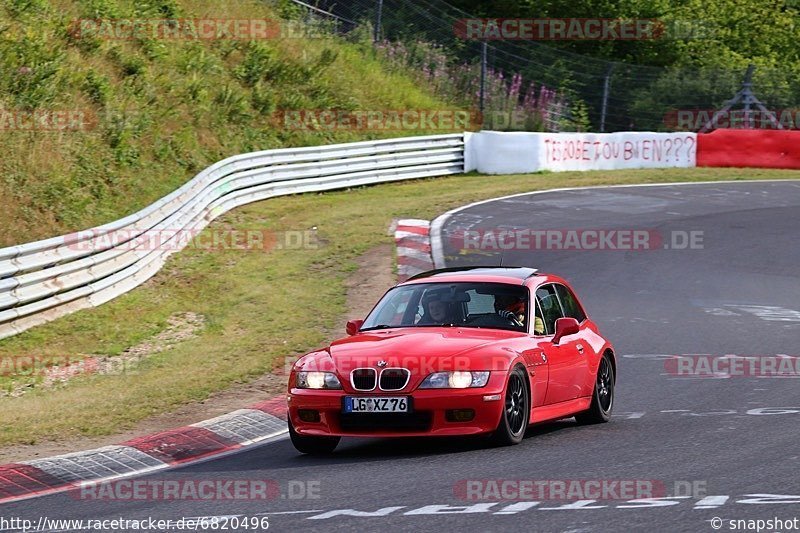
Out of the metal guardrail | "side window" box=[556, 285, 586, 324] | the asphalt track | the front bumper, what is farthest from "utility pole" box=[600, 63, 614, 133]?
the front bumper

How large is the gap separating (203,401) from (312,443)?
10.1 feet

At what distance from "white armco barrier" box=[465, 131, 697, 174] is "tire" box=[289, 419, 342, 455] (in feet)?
80.4

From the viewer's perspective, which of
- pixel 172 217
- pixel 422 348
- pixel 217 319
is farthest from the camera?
pixel 172 217

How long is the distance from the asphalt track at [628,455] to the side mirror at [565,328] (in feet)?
2.55

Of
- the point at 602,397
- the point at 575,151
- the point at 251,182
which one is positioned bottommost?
the point at 602,397

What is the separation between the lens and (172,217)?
67.8 ft

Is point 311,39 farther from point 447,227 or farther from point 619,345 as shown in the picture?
point 619,345

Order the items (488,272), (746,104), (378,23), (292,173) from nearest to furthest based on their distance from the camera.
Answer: (488,272) → (292,173) → (746,104) → (378,23)

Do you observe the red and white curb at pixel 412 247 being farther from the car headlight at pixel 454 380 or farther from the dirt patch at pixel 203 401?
the car headlight at pixel 454 380

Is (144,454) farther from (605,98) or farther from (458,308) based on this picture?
(605,98)

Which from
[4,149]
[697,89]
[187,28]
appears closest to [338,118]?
[187,28]

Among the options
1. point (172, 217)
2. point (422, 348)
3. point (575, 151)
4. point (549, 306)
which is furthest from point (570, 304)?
point (575, 151)

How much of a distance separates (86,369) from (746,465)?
8049 mm

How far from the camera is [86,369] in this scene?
13734mm
